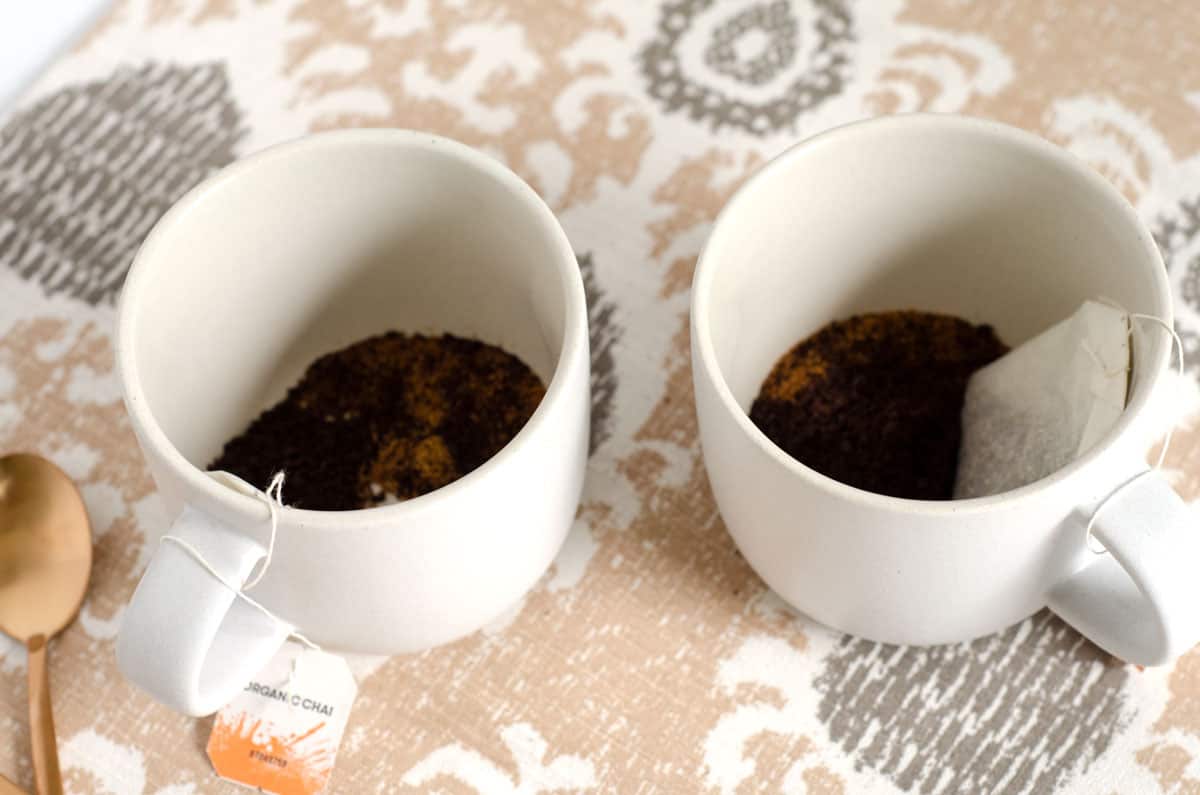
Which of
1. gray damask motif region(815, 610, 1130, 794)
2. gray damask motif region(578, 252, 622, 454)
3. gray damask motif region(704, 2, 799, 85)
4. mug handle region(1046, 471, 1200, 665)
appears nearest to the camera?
mug handle region(1046, 471, 1200, 665)

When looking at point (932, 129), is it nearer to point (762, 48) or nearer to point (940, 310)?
point (940, 310)

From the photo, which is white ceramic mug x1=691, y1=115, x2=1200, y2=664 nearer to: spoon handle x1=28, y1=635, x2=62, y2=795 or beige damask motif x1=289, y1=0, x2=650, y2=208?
beige damask motif x1=289, y1=0, x2=650, y2=208

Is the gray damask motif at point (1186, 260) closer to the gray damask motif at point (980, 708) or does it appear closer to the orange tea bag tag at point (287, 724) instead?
the gray damask motif at point (980, 708)

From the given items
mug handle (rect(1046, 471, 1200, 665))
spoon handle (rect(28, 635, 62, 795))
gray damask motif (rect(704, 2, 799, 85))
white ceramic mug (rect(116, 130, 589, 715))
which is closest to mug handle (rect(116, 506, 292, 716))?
white ceramic mug (rect(116, 130, 589, 715))

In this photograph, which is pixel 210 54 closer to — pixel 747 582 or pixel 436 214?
pixel 436 214

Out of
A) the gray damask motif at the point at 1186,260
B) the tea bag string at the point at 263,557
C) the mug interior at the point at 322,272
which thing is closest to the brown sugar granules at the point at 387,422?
the mug interior at the point at 322,272

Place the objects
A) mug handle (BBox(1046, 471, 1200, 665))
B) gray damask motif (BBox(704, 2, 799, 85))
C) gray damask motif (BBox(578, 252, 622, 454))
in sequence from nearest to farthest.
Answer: mug handle (BBox(1046, 471, 1200, 665))
gray damask motif (BBox(578, 252, 622, 454))
gray damask motif (BBox(704, 2, 799, 85))
